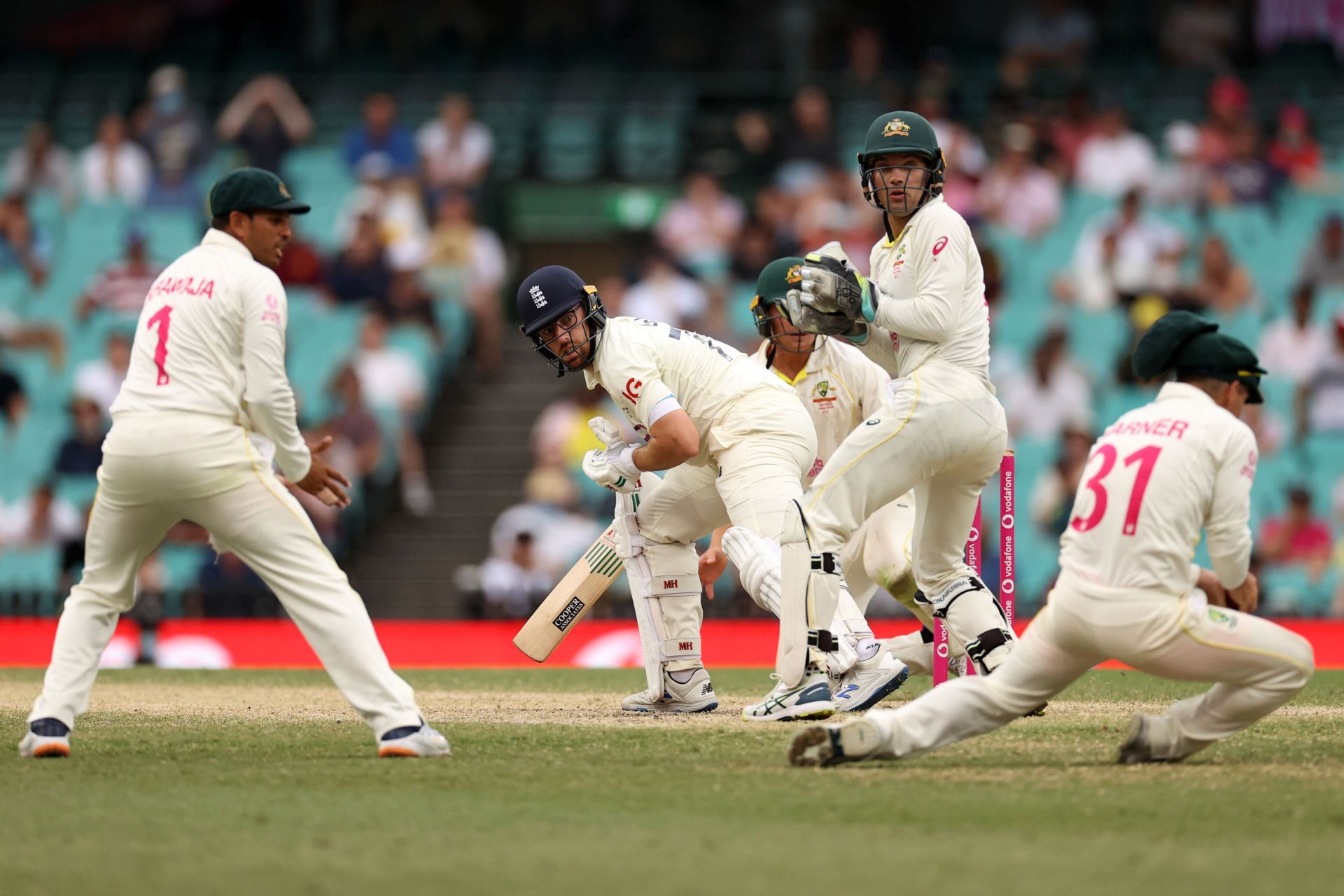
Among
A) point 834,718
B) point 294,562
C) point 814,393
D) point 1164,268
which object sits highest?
point 1164,268

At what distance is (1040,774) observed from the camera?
6.50 m

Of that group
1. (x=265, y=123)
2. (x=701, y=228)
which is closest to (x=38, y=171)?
(x=265, y=123)

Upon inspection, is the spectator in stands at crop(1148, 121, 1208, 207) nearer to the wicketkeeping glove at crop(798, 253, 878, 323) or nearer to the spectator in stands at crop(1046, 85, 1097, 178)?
the spectator in stands at crop(1046, 85, 1097, 178)

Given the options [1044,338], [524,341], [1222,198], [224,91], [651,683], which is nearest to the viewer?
[651,683]

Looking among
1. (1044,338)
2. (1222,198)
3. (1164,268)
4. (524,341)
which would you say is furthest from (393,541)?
(1222,198)

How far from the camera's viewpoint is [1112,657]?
21.0 feet

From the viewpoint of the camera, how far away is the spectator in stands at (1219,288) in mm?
16344

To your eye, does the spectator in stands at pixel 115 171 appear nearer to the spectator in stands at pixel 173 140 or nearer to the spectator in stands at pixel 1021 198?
the spectator in stands at pixel 173 140

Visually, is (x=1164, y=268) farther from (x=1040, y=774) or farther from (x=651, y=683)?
(x=1040, y=774)

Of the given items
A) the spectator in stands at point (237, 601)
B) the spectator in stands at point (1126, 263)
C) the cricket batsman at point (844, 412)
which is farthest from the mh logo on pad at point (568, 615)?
the spectator in stands at point (1126, 263)

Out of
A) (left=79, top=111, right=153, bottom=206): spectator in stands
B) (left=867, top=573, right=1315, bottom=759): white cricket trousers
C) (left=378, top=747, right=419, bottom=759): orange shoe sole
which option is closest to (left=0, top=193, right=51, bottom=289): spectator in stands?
(left=79, top=111, right=153, bottom=206): spectator in stands

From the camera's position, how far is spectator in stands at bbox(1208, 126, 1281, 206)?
17469 mm

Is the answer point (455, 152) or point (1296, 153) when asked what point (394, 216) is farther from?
point (1296, 153)

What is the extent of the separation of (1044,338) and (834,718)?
822cm
